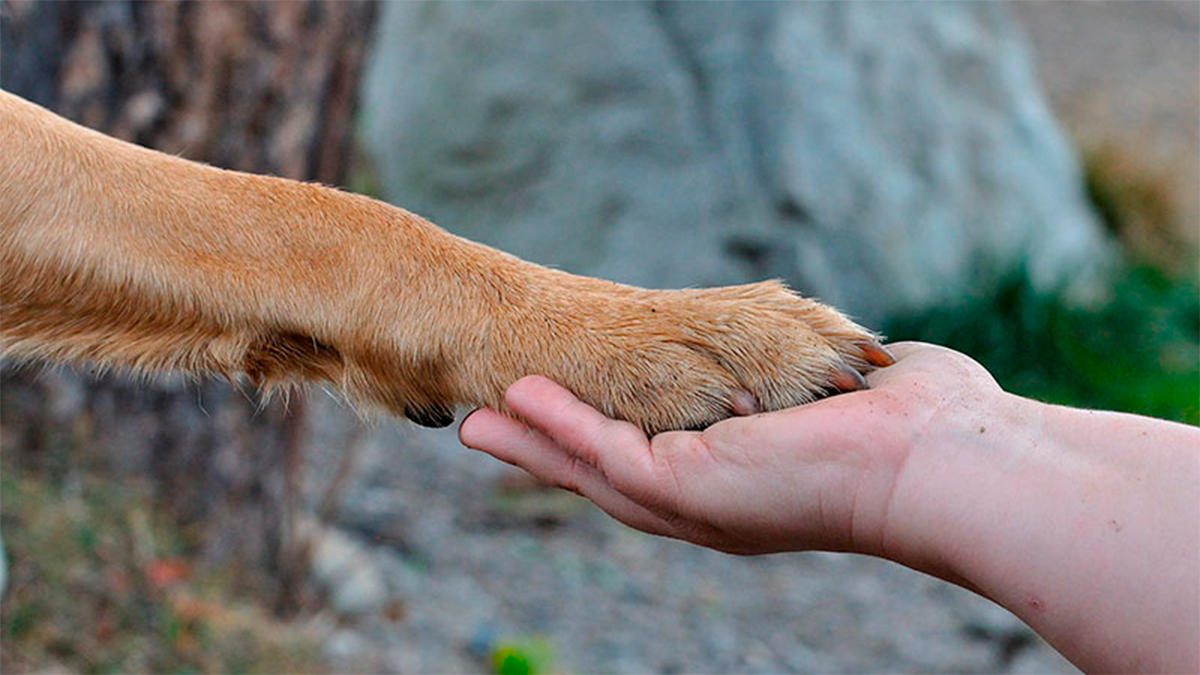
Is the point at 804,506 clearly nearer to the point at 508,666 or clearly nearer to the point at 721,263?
the point at 508,666

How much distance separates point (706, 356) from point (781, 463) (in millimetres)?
459

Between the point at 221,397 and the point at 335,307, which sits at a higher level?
the point at 335,307

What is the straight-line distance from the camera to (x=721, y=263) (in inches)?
270

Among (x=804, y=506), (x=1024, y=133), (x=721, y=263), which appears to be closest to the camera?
(x=804, y=506)

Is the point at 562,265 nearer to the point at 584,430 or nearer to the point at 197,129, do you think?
the point at 197,129

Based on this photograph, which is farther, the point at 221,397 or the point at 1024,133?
the point at 1024,133

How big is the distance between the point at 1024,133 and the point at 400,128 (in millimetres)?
4030

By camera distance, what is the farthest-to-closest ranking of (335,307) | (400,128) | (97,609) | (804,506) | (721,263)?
(400,128) < (721,263) < (97,609) < (335,307) < (804,506)

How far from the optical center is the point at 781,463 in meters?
1.92

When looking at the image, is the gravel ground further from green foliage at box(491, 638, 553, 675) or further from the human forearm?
the human forearm

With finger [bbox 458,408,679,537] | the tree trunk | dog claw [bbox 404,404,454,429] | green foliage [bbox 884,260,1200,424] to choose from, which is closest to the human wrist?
finger [bbox 458,408,679,537]

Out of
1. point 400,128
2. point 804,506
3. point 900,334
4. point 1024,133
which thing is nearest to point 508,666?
point 804,506

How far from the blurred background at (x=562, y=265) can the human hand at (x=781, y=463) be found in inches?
25.0

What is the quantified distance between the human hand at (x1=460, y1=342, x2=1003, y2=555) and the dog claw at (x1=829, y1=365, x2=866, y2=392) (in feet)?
0.11
